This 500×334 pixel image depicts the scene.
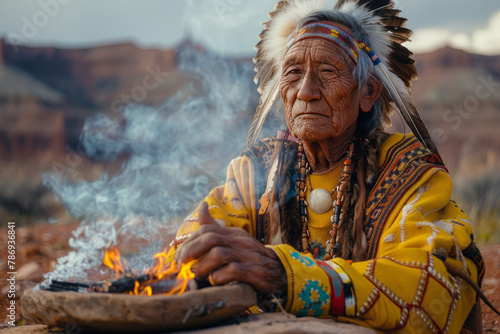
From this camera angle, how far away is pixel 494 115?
32438 millimetres

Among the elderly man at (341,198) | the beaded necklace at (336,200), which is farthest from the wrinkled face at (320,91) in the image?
the beaded necklace at (336,200)

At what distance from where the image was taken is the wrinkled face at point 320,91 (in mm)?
3180

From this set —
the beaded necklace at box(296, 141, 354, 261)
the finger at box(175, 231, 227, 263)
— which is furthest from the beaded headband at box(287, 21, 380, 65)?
the finger at box(175, 231, 227, 263)

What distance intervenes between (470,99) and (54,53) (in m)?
27.5

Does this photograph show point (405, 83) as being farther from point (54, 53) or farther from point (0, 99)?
point (54, 53)

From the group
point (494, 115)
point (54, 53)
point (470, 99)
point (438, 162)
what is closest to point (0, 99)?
point (54, 53)

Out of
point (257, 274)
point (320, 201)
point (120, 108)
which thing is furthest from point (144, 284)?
point (120, 108)

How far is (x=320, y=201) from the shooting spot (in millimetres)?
3287

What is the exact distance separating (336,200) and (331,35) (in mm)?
1027

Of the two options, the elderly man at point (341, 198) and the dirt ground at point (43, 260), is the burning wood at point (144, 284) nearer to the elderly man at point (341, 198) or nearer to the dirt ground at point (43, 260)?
the elderly man at point (341, 198)

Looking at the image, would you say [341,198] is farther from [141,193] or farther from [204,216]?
[141,193]

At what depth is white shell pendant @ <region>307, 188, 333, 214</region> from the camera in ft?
10.8

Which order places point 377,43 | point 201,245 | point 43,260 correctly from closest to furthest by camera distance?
point 201,245 → point 377,43 → point 43,260

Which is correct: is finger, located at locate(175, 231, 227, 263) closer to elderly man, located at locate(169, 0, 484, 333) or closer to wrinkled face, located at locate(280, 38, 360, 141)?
elderly man, located at locate(169, 0, 484, 333)
